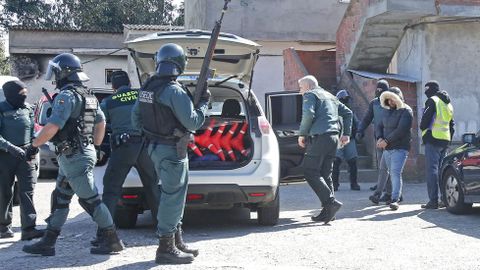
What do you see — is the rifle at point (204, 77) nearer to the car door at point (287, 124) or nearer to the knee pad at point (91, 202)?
the knee pad at point (91, 202)

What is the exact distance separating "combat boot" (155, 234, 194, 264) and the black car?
423 centimetres

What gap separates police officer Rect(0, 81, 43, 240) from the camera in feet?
22.7

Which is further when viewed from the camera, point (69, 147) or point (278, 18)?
point (278, 18)

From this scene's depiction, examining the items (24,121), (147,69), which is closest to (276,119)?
(147,69)

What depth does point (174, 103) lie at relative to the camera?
538 centimetres

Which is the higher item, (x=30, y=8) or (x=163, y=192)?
(x=30, y=8)

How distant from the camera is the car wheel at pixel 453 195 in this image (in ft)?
27.5

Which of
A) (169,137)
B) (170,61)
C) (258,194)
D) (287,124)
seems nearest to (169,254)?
(169,137)

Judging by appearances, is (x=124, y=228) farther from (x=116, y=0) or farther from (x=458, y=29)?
(x=116, y=0)

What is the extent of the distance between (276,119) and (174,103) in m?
4.09

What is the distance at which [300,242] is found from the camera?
659 cm

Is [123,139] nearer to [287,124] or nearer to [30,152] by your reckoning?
[30,152]

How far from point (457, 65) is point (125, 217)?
8692mm

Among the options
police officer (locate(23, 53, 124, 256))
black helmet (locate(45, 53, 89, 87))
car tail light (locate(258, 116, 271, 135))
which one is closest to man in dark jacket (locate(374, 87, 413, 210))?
car tail light (locate(258, 116, 271, 135))
